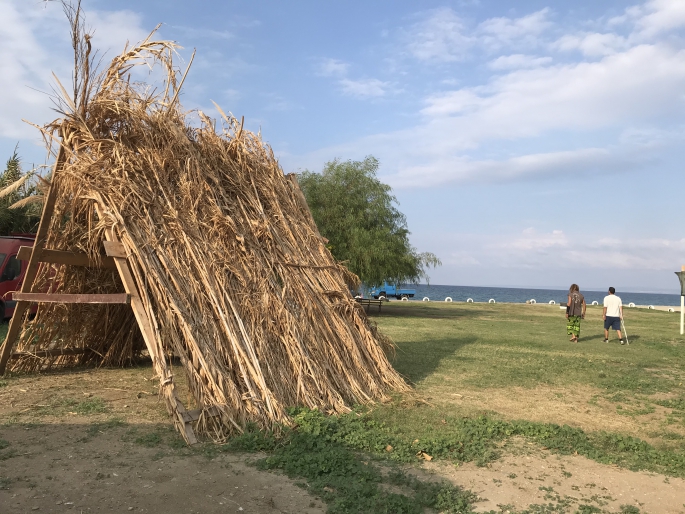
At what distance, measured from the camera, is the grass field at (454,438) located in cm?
470

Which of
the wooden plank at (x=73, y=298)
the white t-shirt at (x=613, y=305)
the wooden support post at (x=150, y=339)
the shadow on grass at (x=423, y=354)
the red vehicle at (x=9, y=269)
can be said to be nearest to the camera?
the wooden support post at (x=150, y=339)

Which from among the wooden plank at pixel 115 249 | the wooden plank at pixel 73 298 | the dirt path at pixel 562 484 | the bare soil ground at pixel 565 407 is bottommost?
the dirt path at pixel 562 484

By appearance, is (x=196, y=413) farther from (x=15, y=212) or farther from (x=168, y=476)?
(x=15, y=212)

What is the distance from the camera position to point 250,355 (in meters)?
6.45

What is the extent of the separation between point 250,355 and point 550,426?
3.41 meters

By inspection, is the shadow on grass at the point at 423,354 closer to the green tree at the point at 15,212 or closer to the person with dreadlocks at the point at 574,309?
the person with dreadlocks at the point at 574,309

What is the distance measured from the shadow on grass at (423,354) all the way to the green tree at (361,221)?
8.77 m

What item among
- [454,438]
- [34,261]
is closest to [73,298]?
[34,261]

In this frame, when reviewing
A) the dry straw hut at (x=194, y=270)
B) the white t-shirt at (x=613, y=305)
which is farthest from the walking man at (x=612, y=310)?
the dry straw hut at (x=194, y=270)

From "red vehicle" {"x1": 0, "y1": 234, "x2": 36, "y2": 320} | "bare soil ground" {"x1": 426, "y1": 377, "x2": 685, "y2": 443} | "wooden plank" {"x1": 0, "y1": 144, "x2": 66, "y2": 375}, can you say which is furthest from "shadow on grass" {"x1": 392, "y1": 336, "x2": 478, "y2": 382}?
"red vehicle" {"x1": 0, "y1": 234, "x2": 36, "y2": 320}

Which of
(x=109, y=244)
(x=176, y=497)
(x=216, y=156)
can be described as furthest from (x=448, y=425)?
(x=216, y=156)

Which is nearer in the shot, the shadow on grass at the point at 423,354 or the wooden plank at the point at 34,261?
the wooden plank at the point at 34,261

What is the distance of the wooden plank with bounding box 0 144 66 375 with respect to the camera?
7703 mm

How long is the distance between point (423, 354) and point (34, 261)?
7.78 m
